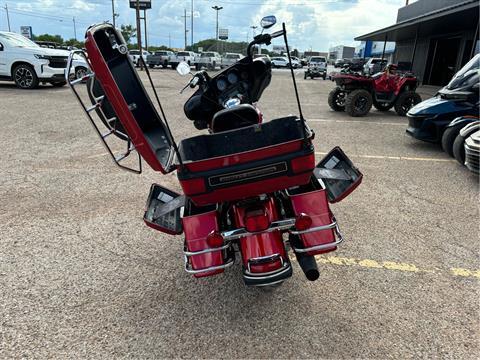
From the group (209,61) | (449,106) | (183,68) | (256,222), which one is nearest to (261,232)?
(256,222)

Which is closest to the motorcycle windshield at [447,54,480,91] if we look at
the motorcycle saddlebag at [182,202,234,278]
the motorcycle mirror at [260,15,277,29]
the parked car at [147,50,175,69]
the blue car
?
the blue car

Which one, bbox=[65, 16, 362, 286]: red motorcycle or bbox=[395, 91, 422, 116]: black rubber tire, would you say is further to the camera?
bbox=[395, 91, 422, 116]: black rubber tire

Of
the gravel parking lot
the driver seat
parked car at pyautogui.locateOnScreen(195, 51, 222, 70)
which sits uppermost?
parked car at pyautogui.locateOnScreen(195, 51, 222, 70)

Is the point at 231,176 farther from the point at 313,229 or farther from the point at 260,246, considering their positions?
the point at 313,229

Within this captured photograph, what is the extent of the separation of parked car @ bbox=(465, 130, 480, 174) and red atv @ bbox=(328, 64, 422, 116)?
5131 millimetres

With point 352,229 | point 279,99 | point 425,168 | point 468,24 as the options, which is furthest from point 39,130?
point 468,24

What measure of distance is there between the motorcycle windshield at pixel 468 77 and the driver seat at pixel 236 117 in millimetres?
5206

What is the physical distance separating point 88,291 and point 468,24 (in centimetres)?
1985

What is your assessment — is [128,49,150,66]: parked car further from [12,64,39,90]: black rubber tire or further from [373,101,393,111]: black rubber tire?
[373,101,393,111]: black rubber tire

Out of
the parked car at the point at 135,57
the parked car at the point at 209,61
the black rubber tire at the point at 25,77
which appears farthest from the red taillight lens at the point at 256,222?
the black rubber tire at the point at 25,77

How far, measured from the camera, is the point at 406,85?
10.2 metres

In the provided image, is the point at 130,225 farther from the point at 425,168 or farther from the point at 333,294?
the point at 425,168

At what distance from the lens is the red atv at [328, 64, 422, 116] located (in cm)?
974

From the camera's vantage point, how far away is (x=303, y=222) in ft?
7.17
